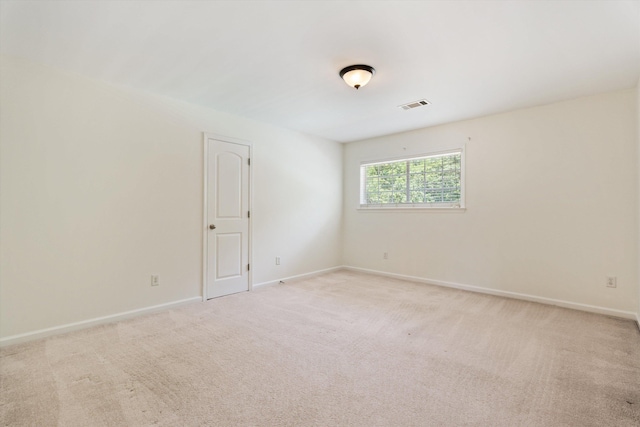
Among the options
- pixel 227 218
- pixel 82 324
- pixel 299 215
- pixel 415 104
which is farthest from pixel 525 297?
pixel 82 324

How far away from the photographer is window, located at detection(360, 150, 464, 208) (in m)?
4.61

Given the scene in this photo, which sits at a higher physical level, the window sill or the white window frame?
the white window frame

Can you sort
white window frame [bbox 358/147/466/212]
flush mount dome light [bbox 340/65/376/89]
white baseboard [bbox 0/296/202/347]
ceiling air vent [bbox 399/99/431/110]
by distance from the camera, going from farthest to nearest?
white window frame [bbox 358/147/466/212], ceiling air vent [bbox 399/99/431/110], flush mount dome light [bbox 340/65/376/89], white baseboard [bbox 0/296/202/347]

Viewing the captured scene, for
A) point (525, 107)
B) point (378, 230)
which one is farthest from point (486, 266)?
point (525, 107)

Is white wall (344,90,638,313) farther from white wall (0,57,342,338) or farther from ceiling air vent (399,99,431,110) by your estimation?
white wall (0,57,342,338)

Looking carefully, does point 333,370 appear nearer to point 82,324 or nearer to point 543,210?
point 82,324

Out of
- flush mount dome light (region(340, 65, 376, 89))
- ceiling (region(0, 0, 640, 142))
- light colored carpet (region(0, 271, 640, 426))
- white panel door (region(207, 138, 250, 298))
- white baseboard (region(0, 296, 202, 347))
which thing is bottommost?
light colored carpet (region(0, 271, 640, 426))

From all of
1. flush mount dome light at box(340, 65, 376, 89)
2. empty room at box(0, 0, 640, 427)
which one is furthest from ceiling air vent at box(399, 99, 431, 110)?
flush mount dome light at box(340, 65, 376, 89)

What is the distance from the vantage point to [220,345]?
101 inches

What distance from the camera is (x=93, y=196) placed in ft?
9.92

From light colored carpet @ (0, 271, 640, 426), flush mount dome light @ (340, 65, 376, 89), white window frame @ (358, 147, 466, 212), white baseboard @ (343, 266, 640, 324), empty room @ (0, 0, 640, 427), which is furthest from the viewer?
white window frame @ (358, 147, 466, 212)

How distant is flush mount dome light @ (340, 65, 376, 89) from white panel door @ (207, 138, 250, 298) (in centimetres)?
203

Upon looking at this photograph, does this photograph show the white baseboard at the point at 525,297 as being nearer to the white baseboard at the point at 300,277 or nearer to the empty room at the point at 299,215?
the empty room at the point at 299,215

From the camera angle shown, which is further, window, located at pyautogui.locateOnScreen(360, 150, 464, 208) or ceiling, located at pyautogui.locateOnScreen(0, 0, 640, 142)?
window, located at pyautogui.locateOnScreen(360, 150, 464, 208)
